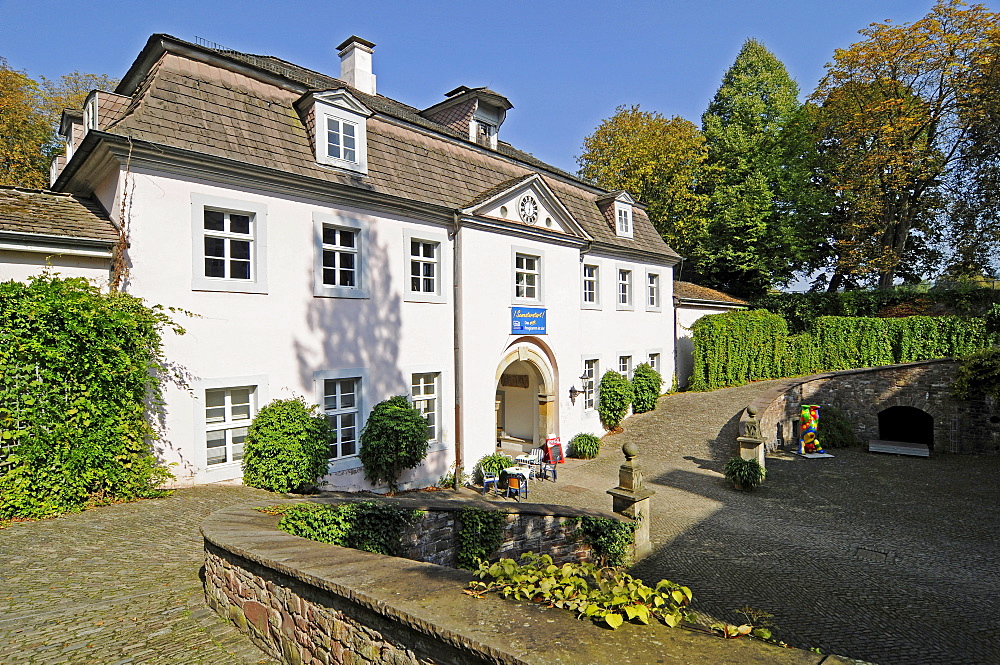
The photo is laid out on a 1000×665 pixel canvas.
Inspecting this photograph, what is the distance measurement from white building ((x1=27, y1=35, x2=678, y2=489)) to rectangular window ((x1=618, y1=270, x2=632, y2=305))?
3871 mm

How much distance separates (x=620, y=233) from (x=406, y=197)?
10.3 meters

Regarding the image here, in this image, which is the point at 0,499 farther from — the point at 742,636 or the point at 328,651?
the point at 742,636

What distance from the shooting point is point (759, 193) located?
30688mm

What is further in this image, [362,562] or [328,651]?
[362,562]

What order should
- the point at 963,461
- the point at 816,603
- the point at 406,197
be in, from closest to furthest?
1. the point at 816,603
2. the point at 406,197
3. the point at 963,461

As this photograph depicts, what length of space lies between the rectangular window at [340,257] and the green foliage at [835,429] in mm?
16401

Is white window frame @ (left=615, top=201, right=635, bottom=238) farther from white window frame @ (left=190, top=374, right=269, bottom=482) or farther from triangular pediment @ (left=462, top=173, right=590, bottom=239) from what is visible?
white window frame @ (left=190, top=374, right=269, bottom=482)

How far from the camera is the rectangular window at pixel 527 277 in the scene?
1552 centimetres

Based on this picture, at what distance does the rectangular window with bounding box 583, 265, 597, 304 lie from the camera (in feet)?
63.1

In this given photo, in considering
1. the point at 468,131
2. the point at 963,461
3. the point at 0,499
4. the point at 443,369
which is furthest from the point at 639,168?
the point at 0,499

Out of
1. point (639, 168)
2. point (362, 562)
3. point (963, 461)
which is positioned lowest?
point (963, 461)

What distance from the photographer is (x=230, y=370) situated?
32.3ft

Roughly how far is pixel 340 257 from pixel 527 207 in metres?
5.96

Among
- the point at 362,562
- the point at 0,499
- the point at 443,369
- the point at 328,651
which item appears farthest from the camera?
the point at 443,369
